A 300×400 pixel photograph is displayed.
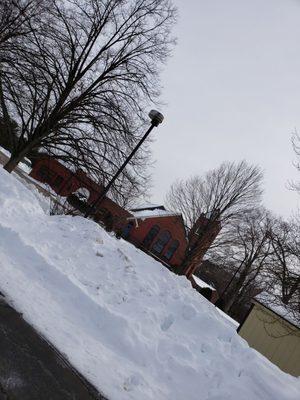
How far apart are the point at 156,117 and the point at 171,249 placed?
34055 millimetres

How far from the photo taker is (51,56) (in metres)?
16.7

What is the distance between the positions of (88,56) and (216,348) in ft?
49.7

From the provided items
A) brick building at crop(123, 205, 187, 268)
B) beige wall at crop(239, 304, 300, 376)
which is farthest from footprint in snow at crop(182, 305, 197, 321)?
brick building at crop(123, 205, 187, 268)

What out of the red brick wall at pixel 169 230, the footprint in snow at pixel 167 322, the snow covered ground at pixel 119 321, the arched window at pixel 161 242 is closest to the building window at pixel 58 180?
the red brick wall at pixel 169 230

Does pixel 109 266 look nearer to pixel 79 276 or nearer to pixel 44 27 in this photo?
pixel 79 276

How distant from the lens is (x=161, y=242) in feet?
149

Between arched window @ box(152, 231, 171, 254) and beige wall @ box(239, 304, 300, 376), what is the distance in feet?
93.1

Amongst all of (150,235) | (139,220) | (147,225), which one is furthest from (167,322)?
(150,235)

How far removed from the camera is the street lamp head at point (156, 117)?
12750mm

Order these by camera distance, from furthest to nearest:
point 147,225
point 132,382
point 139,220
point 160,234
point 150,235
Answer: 1. point 160,234
2. point 150,235
3. point 147,225
4. point 139,220
5. point 132,382

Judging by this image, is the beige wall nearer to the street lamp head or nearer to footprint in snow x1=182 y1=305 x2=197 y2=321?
footprint in snow x1=182 y1=305 x2=197 y2=321

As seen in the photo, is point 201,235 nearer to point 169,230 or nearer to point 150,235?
point 150,235

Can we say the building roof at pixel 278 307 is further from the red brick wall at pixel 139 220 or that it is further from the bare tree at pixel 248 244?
the red brick wall at pixel 139 220

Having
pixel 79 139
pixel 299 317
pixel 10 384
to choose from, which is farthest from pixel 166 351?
pixel 79 139
